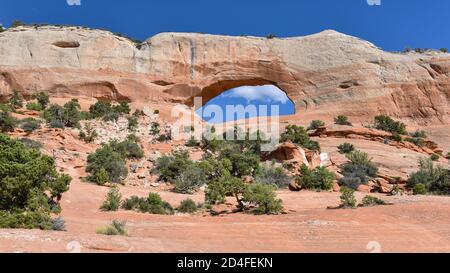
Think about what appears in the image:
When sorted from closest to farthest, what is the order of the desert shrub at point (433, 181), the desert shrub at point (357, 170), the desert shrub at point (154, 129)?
the desert shrub at point (433, 181) < the desert shrub at point (357, 170) < the desert shrub at point (154, 129)

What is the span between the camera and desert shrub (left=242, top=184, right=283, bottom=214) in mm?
11969

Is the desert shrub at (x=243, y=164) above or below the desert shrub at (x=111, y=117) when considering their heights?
below

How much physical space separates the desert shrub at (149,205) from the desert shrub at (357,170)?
27.0 feet

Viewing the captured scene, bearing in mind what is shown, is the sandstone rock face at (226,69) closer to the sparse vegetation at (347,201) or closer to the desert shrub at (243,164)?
the desert shrub at (243,164)

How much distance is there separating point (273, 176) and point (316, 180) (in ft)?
5.84

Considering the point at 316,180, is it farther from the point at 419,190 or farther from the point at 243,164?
the point at 419,190

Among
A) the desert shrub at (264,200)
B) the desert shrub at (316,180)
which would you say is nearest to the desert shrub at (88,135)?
→ the desert shrub at (316,180)

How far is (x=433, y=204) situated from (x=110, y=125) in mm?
19865

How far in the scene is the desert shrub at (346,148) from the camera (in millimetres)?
23922

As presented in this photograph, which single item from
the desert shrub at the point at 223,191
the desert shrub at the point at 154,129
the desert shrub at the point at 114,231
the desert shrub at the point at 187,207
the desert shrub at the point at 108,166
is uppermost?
the desert shrub at the point at 154,129

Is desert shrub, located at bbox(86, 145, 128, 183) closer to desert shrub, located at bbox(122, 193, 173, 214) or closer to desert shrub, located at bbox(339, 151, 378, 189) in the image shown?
desert shrub, located at bbox(122, 193, 173, 214)

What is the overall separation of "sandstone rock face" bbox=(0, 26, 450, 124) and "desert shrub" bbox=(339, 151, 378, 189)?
1448cm

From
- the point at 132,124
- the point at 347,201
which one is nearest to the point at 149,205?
the point at 347,201

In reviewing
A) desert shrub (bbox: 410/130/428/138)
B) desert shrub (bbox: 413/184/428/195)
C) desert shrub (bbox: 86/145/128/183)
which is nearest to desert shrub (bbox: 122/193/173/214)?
desert shrub (bbox: 86/145/128/183)
